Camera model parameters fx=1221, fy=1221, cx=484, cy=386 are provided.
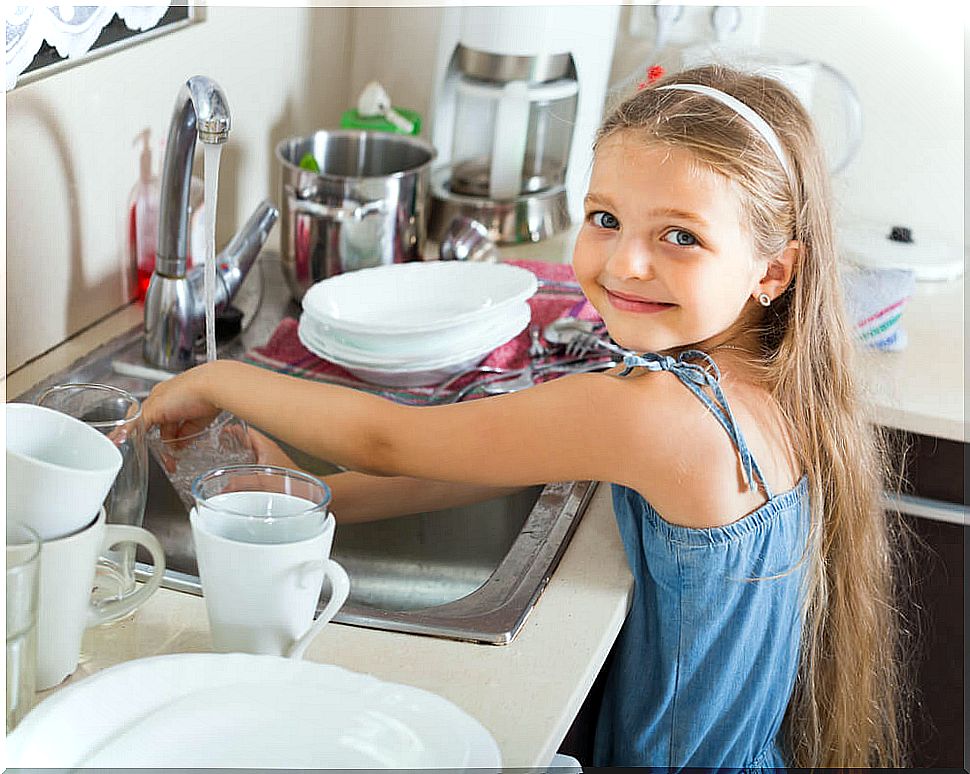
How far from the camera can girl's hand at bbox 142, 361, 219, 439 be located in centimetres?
111

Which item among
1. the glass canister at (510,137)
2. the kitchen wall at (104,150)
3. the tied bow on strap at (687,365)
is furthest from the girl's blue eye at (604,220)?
the glass canister at (510,137)

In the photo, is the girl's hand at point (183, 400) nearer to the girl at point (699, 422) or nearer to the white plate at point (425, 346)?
the girl at point (699, 422)

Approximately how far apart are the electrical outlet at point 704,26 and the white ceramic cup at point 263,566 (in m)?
1.34

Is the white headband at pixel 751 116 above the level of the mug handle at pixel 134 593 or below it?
above

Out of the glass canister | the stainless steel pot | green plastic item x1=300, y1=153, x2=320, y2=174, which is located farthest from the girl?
the glass canister

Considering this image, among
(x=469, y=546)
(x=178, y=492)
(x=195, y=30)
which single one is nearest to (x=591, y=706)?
(x=469, y=546)

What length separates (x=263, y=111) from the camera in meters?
1.72

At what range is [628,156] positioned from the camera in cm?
103

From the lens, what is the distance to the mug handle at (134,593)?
0.80m

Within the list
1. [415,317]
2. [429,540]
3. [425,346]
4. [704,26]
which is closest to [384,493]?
[429,540]

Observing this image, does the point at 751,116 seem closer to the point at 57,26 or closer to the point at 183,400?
the point at 183,400

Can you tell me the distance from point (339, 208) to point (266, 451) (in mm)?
385

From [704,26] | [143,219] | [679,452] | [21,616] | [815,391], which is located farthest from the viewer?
[704,26]

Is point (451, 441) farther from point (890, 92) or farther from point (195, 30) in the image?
point (890, 92)
